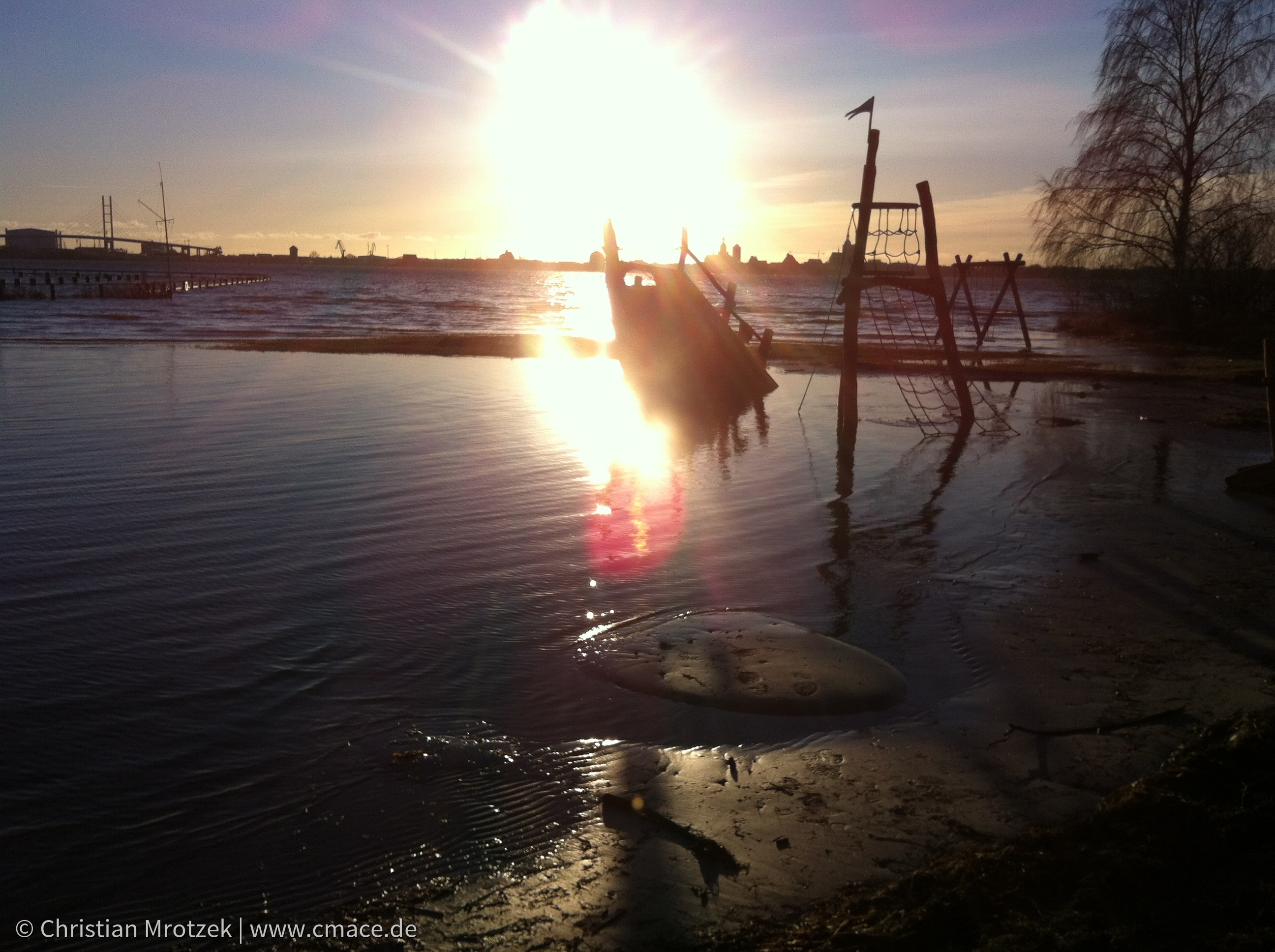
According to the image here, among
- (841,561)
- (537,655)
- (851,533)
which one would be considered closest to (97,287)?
(851,533)

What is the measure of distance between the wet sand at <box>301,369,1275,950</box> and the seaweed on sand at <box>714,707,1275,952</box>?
327 mm

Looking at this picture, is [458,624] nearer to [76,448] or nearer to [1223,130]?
[76,448]

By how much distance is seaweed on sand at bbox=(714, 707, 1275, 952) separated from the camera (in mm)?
2955

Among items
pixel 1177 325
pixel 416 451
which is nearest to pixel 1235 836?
pixel 416 451

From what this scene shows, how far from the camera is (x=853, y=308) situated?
52.0 feet

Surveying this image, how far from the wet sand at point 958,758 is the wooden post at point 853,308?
5.97m

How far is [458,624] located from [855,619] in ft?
9.09

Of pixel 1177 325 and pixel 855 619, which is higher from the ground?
pixel 1177 325

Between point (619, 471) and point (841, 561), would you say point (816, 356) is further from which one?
point (841, 561)

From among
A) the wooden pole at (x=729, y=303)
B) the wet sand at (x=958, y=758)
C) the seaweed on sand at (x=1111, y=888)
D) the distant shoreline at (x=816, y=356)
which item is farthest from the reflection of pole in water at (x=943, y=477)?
the distant shoreline at (x=816, y=356)

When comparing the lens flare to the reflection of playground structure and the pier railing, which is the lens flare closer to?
the reflection of playground structure


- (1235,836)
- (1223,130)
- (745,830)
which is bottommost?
(745,830)

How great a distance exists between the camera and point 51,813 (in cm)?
426

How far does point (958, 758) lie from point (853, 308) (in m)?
11.9
